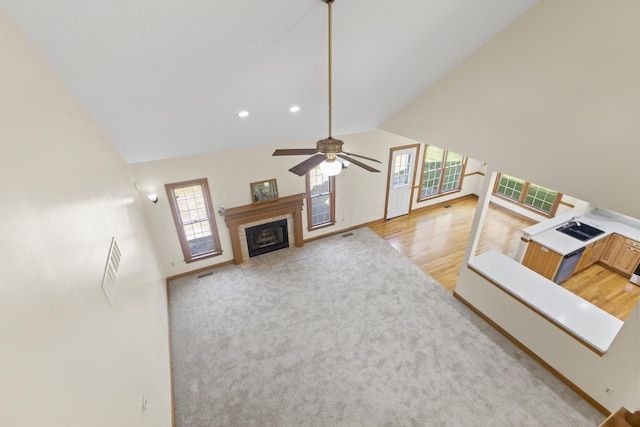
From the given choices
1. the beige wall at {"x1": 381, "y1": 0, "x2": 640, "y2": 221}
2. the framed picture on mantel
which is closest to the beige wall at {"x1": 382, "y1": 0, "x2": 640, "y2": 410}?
the beige wall at {"x1": 381, "y1": 0, "x2": 640, "y2": 221}

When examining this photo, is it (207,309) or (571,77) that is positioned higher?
(571,77)

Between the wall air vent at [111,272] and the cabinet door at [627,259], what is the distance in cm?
763

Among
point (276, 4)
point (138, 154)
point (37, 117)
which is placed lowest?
point (138, 154)

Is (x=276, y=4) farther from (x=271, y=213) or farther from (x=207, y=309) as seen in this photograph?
(x=207, y=309)

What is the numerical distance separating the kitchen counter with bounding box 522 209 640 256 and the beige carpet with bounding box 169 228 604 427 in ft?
6.17

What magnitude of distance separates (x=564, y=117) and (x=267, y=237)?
5.14m

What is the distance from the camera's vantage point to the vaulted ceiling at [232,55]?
1938mm

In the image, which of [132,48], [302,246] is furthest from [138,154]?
[302,246]

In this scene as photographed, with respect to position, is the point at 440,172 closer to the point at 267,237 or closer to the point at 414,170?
the point at 414,170

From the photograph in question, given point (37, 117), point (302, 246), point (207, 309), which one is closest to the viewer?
point (37, 117)

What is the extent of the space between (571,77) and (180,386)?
18.5 feet

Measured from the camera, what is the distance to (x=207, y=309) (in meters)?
5.02

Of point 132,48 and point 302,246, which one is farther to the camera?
point 302,246

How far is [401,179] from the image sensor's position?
741 cm
